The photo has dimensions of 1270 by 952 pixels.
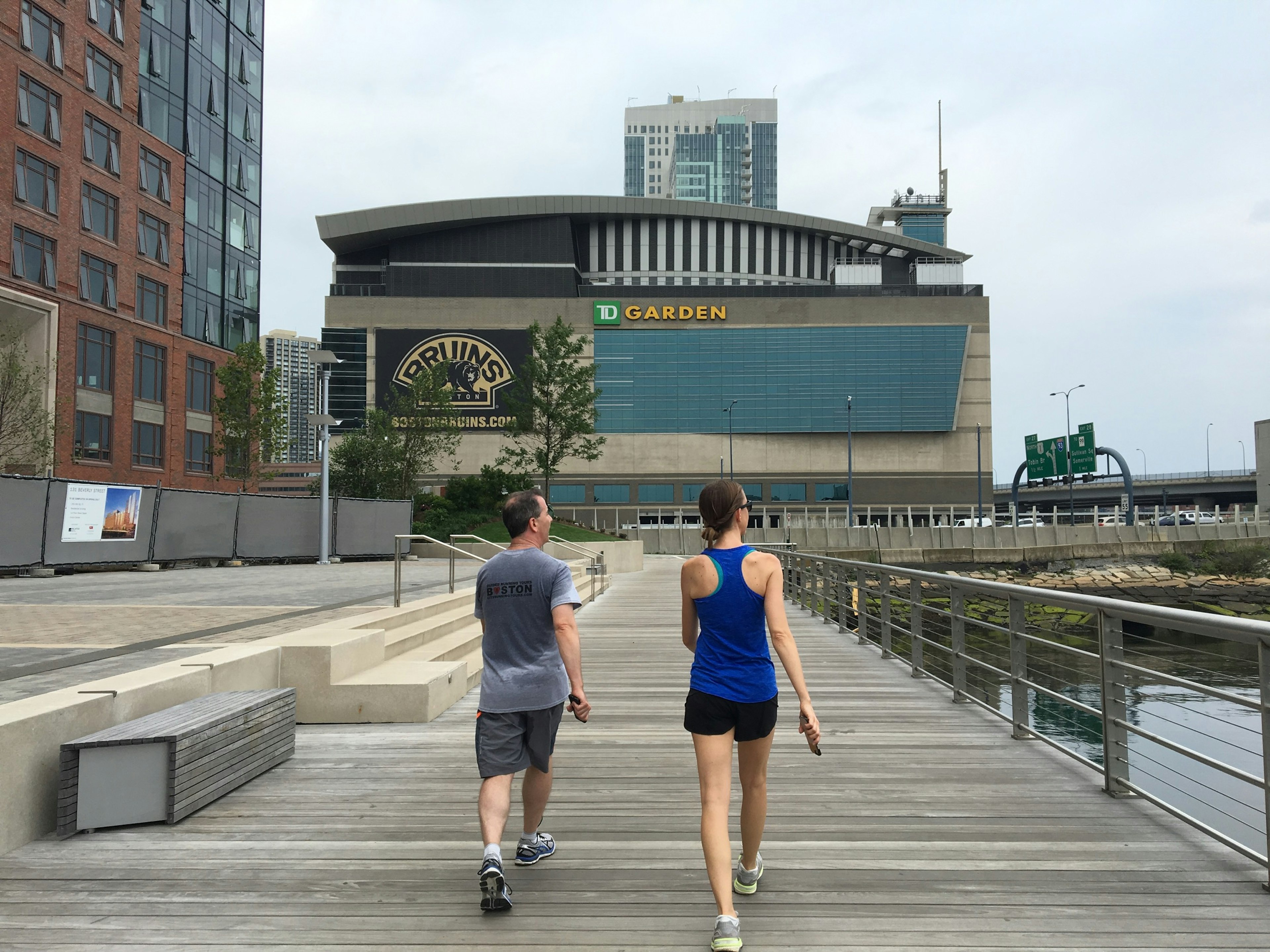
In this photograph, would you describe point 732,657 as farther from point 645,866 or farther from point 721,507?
point 645,866

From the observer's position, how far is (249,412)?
42125 millimetres

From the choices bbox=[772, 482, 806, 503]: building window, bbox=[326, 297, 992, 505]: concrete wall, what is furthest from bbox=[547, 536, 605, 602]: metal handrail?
bbox=[772, 482, 806, 503]: building window

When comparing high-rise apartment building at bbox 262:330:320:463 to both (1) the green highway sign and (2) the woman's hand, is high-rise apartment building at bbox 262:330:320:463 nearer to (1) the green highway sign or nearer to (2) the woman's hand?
(1) the green highway sign

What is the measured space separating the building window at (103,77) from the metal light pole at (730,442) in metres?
47.7

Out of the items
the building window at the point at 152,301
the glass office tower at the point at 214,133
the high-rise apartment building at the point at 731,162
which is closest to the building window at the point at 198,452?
the glass office tower at the point at 214,133

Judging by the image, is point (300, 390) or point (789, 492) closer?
point (789, 492)

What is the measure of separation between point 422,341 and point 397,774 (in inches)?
3019

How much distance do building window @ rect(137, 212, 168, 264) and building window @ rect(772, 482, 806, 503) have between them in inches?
1966

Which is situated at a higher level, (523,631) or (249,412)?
(249,412)

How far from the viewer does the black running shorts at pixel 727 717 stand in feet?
11.8

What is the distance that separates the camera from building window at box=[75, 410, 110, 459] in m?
40.6

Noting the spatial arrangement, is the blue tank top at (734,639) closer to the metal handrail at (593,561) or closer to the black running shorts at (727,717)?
the black running shorts at (727,717)

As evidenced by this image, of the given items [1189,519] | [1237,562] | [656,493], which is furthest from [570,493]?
[1237,562]

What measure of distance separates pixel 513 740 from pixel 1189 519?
7135 cm
